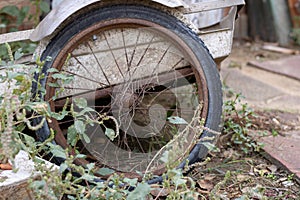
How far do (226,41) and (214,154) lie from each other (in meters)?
0.60

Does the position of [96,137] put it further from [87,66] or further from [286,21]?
[286,21]

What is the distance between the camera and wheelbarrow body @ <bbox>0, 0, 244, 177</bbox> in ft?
7.08

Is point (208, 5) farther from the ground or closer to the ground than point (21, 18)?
closer to the ground

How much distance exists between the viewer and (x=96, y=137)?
2.47 m

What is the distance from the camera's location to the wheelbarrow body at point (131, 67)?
7.08 feet

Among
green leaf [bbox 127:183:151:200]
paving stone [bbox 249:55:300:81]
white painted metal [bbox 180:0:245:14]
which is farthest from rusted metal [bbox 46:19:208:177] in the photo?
paving stone [bbox 249:55:300:81]

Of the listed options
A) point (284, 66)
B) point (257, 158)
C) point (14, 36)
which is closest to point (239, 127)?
point (257, 158)

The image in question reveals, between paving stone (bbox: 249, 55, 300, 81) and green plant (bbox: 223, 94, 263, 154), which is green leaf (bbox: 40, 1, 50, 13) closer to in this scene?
green plant (bbox: 223, 94, 263, 154)

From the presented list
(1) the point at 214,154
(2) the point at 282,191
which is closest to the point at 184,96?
(1) the point at 214,154

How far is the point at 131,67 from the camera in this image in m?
2.37

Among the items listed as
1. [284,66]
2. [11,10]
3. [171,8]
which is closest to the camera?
[171,8]

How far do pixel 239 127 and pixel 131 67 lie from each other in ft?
2.39

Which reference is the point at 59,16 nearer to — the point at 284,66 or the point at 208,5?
the point at 208,5

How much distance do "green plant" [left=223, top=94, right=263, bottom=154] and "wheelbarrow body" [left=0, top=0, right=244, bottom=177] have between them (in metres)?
0.33
